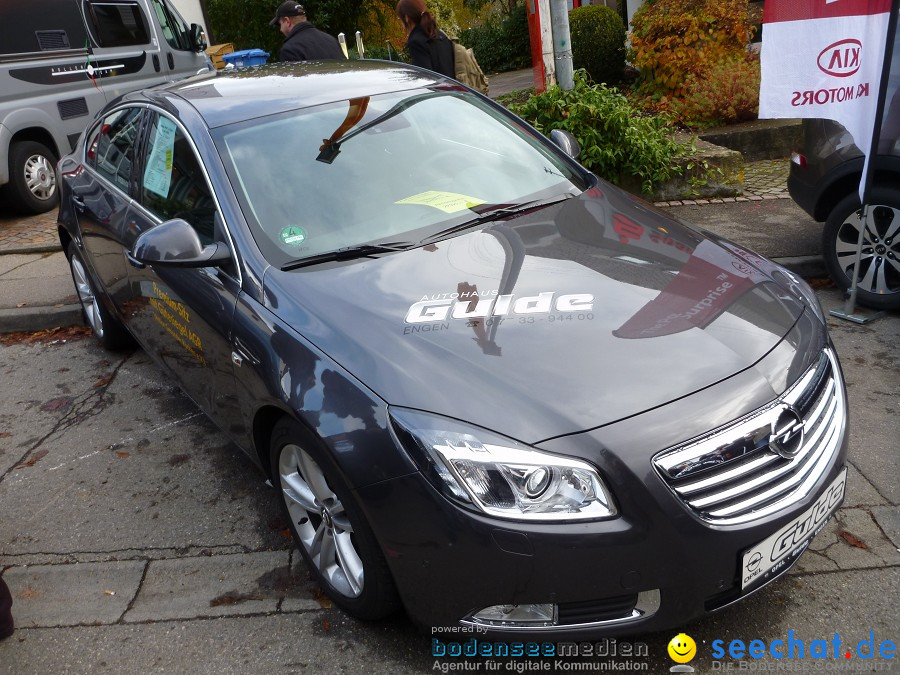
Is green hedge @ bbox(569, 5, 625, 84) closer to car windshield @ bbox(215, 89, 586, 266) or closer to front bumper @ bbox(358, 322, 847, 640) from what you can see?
car windshield @ bbox(215, 89, 586, 266)

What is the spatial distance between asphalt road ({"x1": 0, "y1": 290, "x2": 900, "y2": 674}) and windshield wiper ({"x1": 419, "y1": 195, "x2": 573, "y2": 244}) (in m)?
1.35

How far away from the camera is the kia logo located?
4.27 meters

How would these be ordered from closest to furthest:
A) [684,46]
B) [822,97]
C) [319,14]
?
[822,97] < [684,46] < [319,14]

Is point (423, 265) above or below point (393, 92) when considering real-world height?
below

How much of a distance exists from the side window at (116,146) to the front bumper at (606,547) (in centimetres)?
270

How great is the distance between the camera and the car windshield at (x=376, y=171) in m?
3.09

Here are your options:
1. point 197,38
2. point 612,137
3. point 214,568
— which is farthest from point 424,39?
point 214,568

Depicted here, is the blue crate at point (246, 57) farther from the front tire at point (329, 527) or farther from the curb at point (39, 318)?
the front tire at point (329, 527)

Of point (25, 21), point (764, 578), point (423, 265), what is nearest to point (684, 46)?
point (25, 21)

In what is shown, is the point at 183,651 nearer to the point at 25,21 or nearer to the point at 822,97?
the point at 822,97

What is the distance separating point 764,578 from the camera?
2309mm

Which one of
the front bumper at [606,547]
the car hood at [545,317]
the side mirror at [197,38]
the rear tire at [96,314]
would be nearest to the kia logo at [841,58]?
the car hood at [545,317]

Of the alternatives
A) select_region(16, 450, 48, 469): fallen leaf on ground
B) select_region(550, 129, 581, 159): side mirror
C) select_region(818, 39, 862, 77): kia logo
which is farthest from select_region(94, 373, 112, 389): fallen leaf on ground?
select_region(818, 39, 862, 77): kia logo

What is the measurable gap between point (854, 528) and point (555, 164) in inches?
76.5
